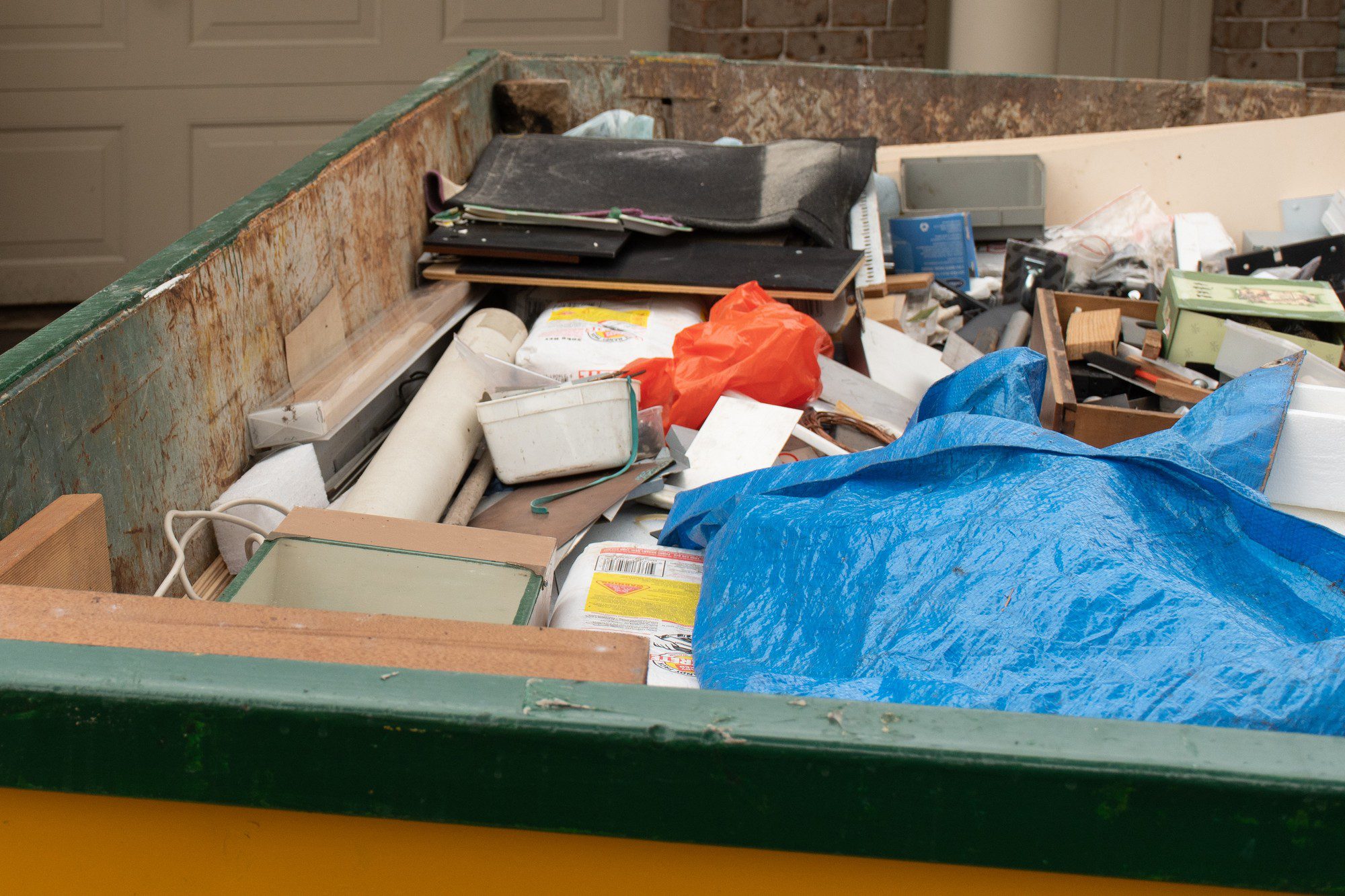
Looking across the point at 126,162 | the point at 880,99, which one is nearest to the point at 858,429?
the point at 880,99

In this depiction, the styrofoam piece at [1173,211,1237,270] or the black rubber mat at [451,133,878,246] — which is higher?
the black rubber mat at [451,133,878,246]

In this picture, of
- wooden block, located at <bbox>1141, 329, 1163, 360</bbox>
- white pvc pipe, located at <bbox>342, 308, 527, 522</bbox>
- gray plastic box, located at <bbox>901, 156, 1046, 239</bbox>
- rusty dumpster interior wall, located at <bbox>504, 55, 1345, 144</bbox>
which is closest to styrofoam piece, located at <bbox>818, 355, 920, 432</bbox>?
wooden block, located at <bbox>1141, 329, 1163, 360</bbox>

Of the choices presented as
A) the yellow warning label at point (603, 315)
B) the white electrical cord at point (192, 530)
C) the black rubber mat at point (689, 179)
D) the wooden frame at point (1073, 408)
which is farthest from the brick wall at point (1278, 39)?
the white electrical cord at point (192, 530)

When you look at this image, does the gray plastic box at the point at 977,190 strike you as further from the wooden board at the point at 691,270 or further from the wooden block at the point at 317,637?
the wooden block at the point at 317,637

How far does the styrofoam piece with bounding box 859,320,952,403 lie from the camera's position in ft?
9.40

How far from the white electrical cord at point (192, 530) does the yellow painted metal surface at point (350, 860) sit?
2.18 ft

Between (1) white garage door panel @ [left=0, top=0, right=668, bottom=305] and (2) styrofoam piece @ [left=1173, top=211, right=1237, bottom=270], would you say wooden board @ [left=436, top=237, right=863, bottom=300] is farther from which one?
(1) white garage door panel @ [left=0, top=0, right=668, bottom=305]

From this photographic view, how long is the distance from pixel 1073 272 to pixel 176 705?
128 inches

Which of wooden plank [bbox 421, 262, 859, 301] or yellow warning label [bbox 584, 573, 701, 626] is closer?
yellow warning label [bbox 584, 573, 701, 626]

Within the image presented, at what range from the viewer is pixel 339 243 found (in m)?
2.51

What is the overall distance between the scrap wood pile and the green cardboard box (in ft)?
0.04

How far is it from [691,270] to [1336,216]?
233 cm

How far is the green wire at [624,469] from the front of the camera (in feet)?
6.71

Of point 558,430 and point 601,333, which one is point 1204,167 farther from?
point 558,430
